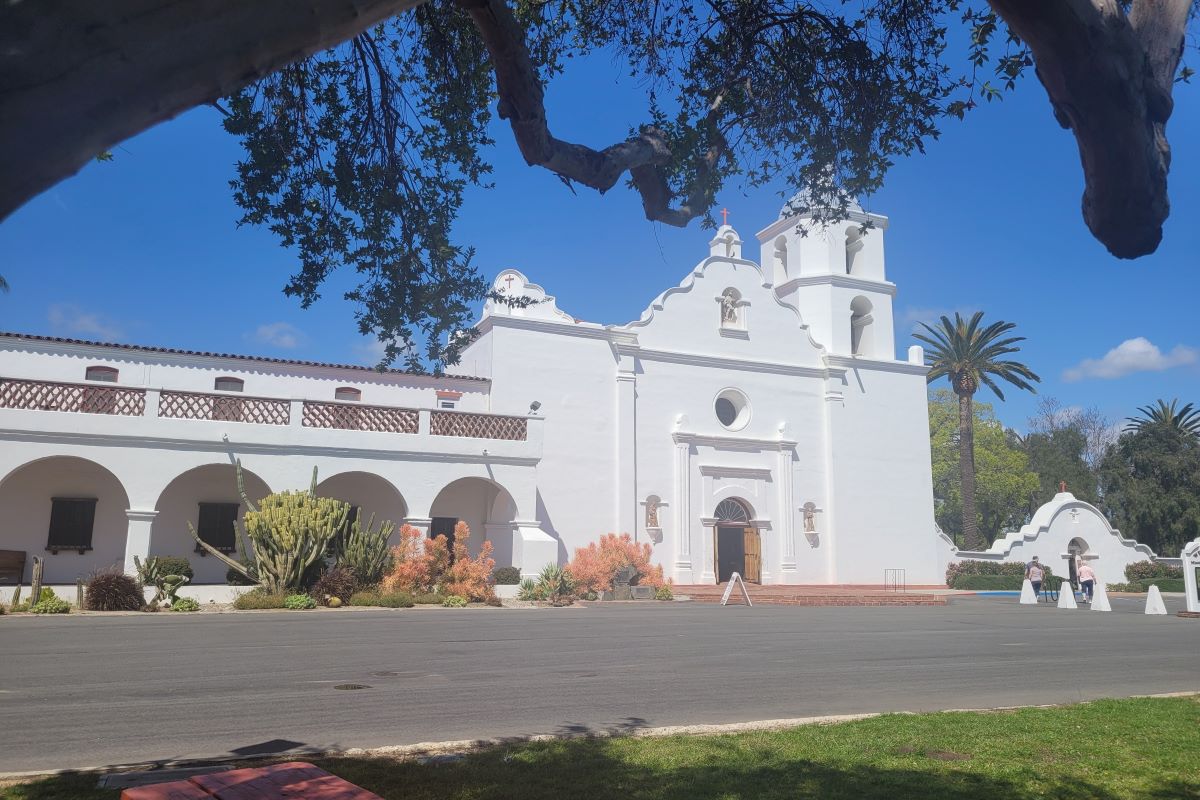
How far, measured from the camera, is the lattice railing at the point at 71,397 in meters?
20.8

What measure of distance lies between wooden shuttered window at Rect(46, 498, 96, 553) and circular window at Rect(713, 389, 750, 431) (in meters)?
20.6

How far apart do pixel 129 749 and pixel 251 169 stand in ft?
13.9

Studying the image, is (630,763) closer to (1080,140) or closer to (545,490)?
(1080,140)

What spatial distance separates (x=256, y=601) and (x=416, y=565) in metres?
3.90

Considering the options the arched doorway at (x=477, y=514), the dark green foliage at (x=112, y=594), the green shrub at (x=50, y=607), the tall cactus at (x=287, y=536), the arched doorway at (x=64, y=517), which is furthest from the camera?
the arched doorway at (x=477, y=514)

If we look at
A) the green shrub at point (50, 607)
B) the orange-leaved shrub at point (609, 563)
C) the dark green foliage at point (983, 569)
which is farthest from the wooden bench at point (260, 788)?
the dark green foliage at point (983, 569)

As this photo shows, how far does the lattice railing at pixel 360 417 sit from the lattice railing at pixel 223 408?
27.5 inches

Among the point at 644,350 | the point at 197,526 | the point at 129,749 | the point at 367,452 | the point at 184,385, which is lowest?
the point at 129,749

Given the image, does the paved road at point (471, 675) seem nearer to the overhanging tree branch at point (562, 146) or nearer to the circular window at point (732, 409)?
the overhanging tree branch at point (562, 146)

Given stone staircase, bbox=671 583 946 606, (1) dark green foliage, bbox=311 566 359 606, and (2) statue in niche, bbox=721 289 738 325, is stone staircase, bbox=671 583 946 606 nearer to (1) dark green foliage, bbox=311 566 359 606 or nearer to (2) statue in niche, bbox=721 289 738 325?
(2) statue in niche, bbox=721 289 738 325

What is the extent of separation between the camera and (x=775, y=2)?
671 centimetres

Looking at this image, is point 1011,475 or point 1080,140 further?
point 1011,475

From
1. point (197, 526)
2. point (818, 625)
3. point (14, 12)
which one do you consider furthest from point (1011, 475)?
point (14, 12)

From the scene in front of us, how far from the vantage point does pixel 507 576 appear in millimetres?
25000
